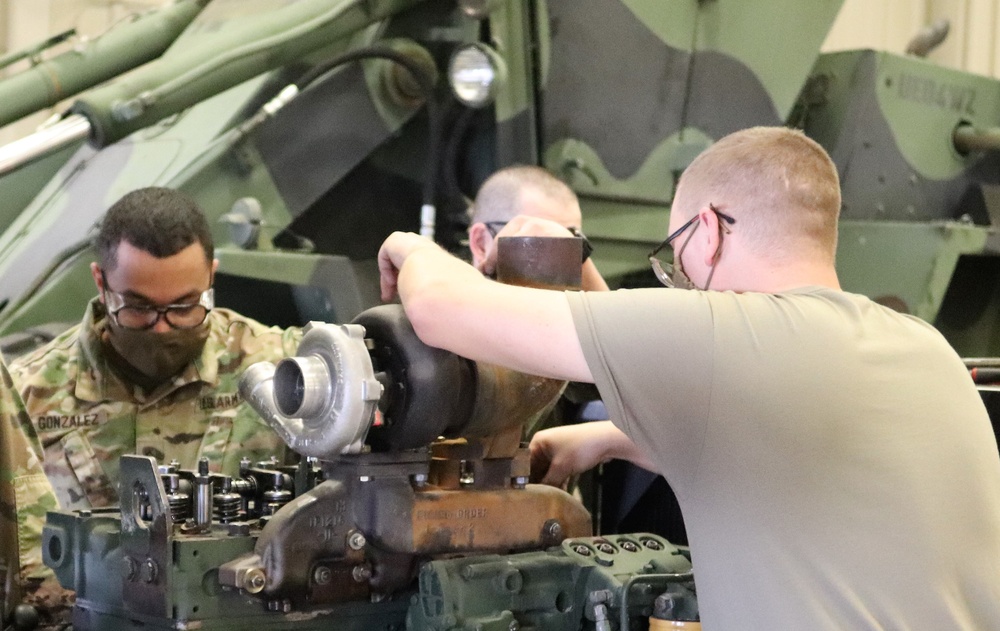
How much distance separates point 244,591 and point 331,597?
0.14 m

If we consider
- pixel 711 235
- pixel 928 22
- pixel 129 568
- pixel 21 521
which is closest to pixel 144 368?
pixel 21 521

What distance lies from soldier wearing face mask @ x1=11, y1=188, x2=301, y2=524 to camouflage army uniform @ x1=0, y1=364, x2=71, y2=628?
0.41m

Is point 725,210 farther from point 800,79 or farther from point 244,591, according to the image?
point 800,79

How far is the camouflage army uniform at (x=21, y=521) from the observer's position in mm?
2455

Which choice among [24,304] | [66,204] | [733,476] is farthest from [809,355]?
[66,204]

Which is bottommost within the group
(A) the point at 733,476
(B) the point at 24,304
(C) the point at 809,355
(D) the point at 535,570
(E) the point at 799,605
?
(B) the point at 24,304

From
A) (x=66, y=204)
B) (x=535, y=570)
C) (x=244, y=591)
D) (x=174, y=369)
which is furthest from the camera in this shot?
(x=66, y=204)

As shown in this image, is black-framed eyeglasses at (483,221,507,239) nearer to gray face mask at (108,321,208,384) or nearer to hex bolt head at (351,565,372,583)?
gray face mask at (108,321,208,384)

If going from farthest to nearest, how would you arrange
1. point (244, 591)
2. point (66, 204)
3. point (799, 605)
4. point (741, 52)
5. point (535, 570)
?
point (741, 52), point (66, 204), point (535, 570), point (244, 591), point (799, 605)

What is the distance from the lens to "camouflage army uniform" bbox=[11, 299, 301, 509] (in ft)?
10.3

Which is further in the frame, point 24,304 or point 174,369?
point 24,304

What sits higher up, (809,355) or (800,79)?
(809,355)

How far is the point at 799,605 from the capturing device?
186 cm

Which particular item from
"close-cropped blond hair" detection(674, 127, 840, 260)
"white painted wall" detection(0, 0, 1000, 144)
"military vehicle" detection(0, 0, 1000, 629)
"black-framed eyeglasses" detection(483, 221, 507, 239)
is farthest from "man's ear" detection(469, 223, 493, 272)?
"white painted wall" detection(0, 0, 1000, 144)
